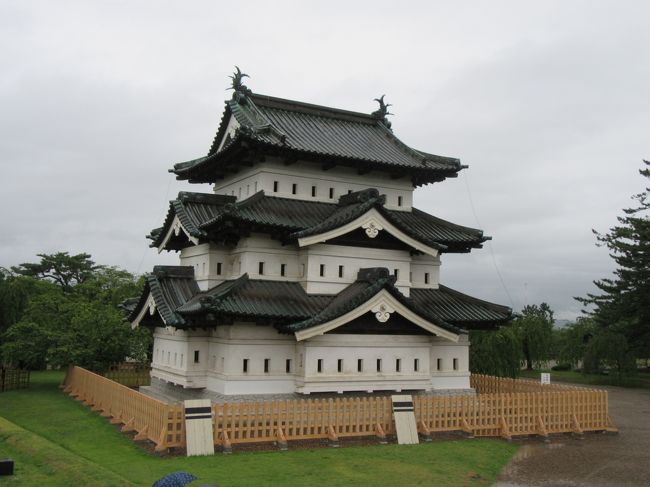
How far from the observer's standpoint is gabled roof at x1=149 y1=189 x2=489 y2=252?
71.2ft

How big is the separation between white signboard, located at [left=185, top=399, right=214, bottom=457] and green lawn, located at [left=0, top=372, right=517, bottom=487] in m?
0.44

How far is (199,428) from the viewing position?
17.4 m

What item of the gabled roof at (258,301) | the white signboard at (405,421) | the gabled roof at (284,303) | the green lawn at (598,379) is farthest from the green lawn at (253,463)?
the green lawn at (598,379)

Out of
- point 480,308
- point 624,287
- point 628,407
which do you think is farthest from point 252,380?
point 624,287

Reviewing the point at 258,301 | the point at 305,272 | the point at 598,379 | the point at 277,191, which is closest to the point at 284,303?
the point at 258,301

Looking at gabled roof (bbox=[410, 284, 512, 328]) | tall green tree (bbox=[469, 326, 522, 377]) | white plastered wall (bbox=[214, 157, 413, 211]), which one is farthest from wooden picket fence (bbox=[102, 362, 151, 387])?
tall green tree (bbox=[469, 326, 522, 377])

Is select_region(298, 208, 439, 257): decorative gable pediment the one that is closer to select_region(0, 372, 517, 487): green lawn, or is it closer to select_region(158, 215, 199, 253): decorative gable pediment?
select_region(158, 215, 199, 253): decorative gable pediment

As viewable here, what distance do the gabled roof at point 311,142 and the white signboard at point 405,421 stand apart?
9.57 metres

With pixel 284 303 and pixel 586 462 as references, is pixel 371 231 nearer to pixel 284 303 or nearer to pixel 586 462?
pixel 284 303

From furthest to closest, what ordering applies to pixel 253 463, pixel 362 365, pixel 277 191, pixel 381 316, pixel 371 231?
pixel 277 191
pixel 371 231
pixel 362 365
pixel 381 316
pixel 253 463

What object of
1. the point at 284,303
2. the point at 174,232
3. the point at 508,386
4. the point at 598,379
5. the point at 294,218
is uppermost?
the point at 294,218

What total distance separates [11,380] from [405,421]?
77.3 feet

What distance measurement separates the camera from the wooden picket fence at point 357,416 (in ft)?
59.3

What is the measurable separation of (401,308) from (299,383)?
4376 millimetres
